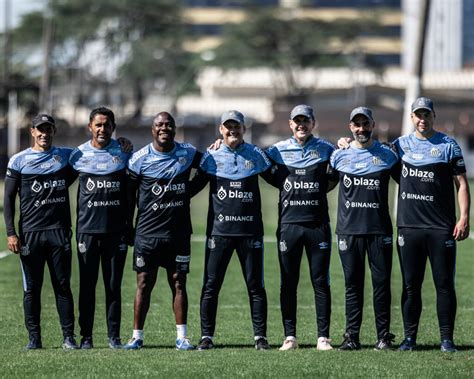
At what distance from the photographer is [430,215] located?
11.8 m

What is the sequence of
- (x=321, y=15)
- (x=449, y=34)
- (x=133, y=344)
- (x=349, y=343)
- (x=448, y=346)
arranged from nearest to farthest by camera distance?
(x=448, y=346), (x=349, y=343), (x=133, y=344), (x=449, y=34), (x=321, y=15)

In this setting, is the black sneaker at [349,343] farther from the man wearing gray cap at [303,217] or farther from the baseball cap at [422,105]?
the baseball cap at [422,105]

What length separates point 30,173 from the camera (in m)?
11.9

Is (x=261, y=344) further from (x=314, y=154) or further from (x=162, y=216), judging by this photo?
(x=314, y=154)

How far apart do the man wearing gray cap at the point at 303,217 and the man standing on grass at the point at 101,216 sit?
1.45m

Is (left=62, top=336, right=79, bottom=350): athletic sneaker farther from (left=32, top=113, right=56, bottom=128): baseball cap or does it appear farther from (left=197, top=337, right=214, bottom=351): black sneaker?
(left=32, top=113, right=56, bottom=128): baseball cap

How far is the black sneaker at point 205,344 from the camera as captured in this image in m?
11.9

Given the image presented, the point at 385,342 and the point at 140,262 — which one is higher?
the point at 140,262

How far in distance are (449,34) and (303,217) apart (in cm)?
7560

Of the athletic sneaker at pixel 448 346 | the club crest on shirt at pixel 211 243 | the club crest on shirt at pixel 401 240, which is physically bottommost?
the athletic sneaker at pixel 448 346

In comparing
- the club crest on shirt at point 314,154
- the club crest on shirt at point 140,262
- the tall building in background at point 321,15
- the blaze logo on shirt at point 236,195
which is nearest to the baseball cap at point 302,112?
the club crest on shirt at point 314,154

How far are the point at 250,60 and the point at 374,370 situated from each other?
3173 inches

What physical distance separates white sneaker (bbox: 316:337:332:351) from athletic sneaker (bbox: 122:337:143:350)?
1593 mm

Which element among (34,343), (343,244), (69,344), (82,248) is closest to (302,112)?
(343,244)
